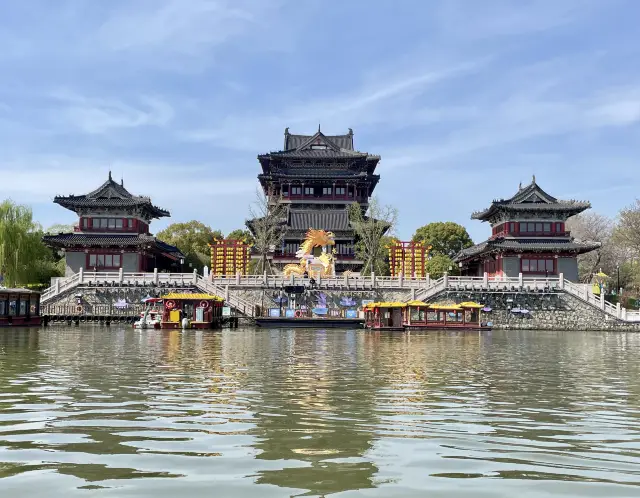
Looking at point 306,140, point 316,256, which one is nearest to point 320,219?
point 316,256

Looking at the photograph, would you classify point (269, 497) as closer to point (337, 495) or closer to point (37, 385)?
point (337, 495)

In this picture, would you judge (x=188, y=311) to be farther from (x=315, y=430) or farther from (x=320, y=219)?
(x=315, y=430)

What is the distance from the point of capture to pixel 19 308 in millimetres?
46688

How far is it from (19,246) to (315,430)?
55.4m

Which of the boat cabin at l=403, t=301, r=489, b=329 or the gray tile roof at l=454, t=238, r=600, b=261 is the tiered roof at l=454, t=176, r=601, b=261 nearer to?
the gray tile roof at l=454, t=238, r=600, b=261

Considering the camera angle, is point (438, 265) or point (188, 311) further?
point (438, 265)

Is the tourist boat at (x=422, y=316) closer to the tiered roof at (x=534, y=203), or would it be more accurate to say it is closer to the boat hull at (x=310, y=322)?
the boat hull at (x=310, y=322)

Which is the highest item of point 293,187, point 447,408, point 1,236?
point 293,187

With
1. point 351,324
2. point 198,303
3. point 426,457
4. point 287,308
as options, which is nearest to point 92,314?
point 198,303

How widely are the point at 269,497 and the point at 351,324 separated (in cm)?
4627

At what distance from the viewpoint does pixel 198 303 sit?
47.0 metres

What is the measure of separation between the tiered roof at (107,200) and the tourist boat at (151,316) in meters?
11.1

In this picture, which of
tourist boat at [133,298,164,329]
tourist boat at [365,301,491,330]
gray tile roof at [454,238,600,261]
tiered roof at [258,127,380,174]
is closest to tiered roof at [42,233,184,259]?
tourist boat at [133,298,164,329]

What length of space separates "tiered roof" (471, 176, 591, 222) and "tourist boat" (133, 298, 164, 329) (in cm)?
3195
